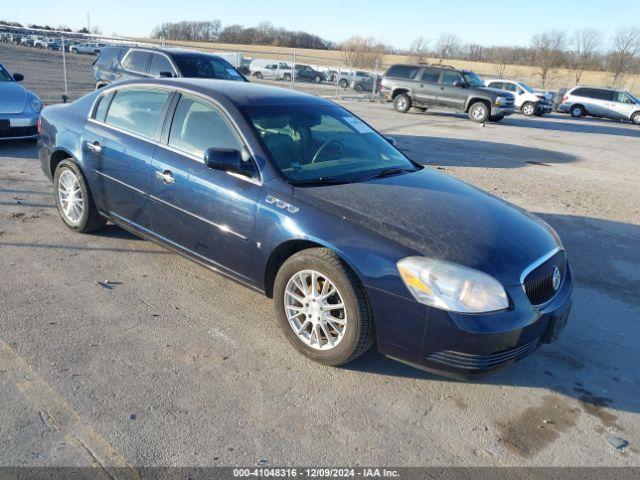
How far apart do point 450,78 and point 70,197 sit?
18123mm

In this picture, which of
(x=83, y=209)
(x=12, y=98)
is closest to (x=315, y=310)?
(x=83, y=209)

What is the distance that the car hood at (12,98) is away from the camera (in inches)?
341

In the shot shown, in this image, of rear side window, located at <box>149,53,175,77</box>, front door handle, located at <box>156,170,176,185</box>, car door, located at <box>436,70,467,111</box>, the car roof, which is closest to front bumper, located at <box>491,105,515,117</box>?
car door, located at <box>436,70,467,111</box>

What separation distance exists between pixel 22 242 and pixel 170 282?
5.65 ft

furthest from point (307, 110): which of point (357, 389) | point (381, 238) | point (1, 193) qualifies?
point (1, 193)

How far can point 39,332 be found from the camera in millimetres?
3531

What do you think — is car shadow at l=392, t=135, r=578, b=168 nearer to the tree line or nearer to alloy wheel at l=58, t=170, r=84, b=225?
alloy wheel at l=58, t=170, r=84, b=225

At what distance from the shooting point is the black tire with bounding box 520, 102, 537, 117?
26.2 meters

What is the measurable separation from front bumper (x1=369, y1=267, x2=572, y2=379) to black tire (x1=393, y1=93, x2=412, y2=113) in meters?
19.4

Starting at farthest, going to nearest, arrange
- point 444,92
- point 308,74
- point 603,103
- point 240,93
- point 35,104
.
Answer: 1. point 308,74
2. point 603,103
3. point 444,92
4. point 35,104
5. point 240,93

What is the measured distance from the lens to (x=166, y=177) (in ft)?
13.6

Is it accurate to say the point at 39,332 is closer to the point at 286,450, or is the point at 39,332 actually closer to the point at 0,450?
the point at 0,450

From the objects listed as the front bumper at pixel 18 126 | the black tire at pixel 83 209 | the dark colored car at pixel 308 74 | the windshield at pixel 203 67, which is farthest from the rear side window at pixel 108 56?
the dark colored car at pixel 308 74

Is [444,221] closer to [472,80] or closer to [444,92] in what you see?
[444,92]
